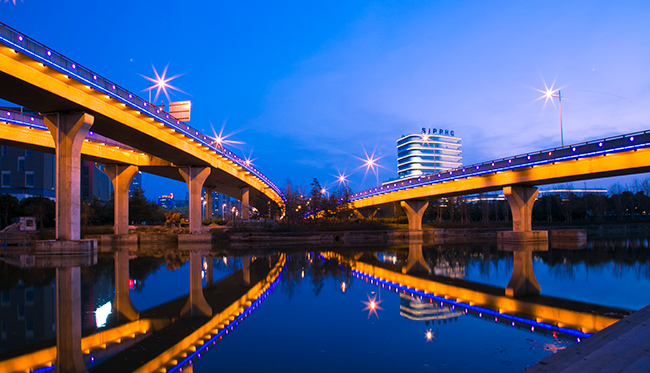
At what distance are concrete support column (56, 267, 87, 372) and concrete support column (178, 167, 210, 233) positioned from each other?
30.3 metres

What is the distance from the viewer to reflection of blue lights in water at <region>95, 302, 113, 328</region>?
9812mm

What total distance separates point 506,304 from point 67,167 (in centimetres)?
2885

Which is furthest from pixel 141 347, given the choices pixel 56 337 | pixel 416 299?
pixel 416 299

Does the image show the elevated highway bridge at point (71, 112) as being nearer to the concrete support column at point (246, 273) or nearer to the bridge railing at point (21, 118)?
the bridge railing at point (21, 118)

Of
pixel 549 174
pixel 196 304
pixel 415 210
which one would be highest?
pixel 549 174

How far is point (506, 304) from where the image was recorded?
39.9 feet

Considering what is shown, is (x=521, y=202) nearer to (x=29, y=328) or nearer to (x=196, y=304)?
(x=196, y=304)

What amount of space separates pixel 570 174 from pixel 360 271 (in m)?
32.9

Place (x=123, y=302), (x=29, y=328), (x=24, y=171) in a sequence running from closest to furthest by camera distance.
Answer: (x=29, y=328)
(x=123, y=302)
(x=24, y=171)

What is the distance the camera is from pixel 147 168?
52156 mm

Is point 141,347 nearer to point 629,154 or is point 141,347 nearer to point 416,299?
point 416,299

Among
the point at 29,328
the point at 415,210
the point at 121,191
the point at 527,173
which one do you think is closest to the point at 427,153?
the point at 415,210

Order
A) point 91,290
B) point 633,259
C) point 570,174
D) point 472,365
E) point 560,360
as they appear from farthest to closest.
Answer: point 570,174 < point 633,259 < point 91,290 < point 472,365 < point 560,360

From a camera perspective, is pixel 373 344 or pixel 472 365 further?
pixel 373 344
